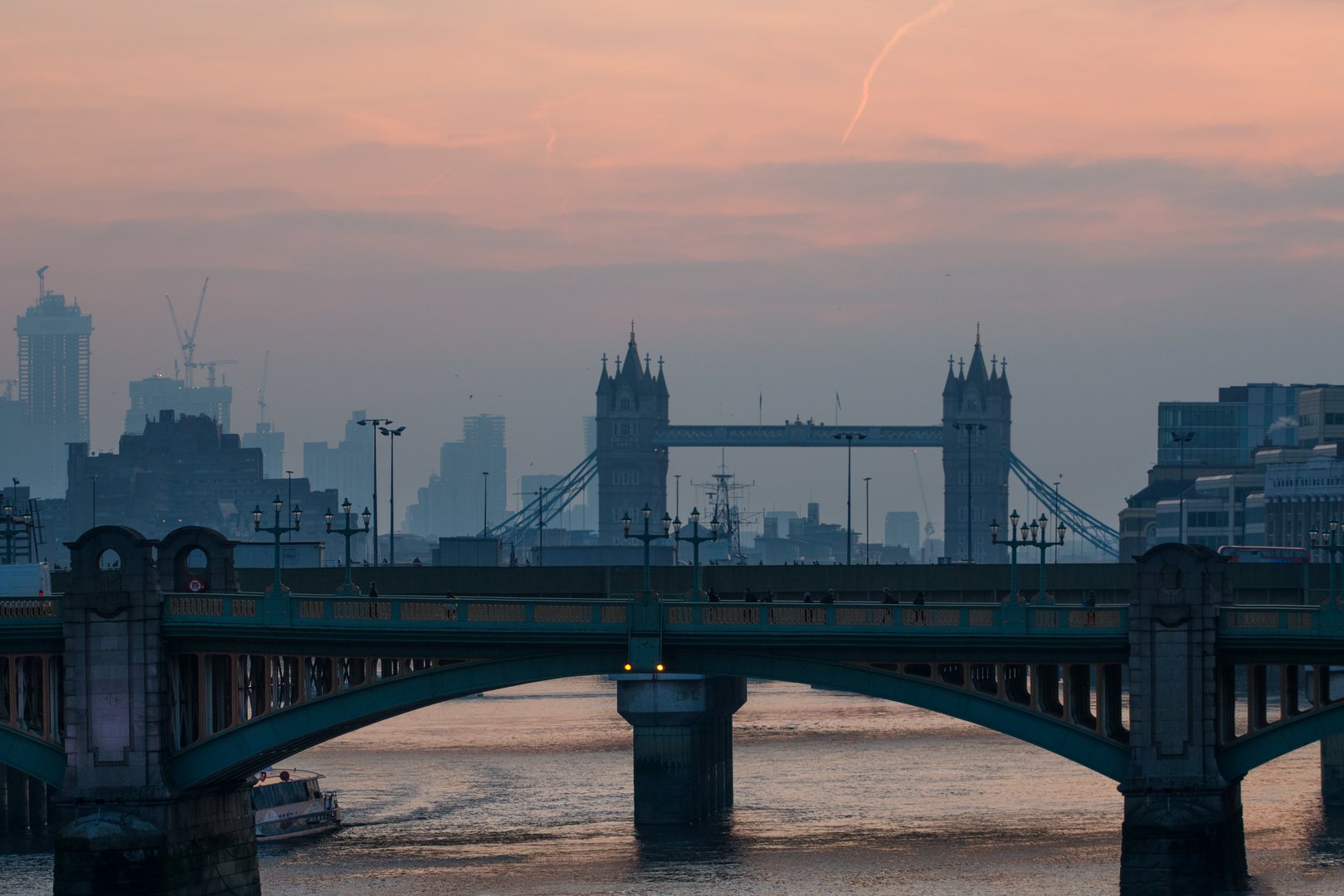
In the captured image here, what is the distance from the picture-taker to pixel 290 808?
68688 mm

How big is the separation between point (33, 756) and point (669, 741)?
907 inches

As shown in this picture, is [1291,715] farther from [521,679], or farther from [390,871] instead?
[390,871]

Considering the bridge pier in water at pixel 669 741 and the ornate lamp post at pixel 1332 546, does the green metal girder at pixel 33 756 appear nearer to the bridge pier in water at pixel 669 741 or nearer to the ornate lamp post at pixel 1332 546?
the bridge pier in water at pixel 669 741

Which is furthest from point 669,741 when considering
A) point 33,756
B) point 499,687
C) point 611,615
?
point 33,756

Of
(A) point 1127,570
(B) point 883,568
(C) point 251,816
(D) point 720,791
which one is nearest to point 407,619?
(C) point 251,816

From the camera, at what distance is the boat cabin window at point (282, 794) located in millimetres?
68500

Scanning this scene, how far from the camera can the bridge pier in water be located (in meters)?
67.9

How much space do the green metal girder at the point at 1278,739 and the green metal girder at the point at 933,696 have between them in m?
2.25

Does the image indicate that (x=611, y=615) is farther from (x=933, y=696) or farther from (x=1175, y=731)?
(x=1175, y=731)

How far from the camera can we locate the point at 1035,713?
4709cm

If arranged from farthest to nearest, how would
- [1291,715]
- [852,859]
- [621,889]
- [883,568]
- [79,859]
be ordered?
[883,568]
[852,859]
[621,889]
[79,859]
[1291,715]

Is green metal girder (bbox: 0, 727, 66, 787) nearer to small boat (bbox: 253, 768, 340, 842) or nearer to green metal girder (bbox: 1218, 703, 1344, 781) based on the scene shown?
small boat (bbox: 253, 768, 340, 842)

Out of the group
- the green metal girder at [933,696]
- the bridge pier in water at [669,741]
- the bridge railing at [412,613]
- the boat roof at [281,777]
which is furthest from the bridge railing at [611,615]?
the boat roof at [281,777]

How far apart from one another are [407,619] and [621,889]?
12.0m
